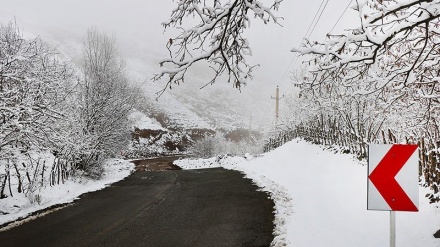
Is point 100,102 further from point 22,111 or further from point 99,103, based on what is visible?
point 22,111

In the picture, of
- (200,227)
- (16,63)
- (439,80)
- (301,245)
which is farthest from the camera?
(16,63)

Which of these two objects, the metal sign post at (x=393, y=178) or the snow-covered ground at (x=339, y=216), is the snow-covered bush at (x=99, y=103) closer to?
the snow-covered ground at (x=339, y=216)

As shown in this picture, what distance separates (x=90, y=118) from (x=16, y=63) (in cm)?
802

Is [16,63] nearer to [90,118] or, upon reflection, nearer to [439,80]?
[90,118]

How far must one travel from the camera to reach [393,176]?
3.59 meters

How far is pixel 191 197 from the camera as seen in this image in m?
10.7

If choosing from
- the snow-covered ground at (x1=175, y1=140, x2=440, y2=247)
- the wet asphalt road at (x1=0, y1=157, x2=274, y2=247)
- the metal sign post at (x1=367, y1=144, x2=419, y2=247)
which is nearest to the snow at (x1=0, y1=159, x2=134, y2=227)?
the wet asphalt road at (x1=0, y1=157, x2=274, y2=247)

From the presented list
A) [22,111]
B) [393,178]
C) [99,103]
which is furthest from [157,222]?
[99,103]

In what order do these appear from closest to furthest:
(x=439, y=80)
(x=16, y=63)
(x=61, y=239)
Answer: (x=439, y=80) < (x=61, y=239) < (x=16, y=63)

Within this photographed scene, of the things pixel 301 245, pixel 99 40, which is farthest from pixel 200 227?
pixel 99 40

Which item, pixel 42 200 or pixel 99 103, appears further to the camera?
pixel 99 103

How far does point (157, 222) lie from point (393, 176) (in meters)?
5.39

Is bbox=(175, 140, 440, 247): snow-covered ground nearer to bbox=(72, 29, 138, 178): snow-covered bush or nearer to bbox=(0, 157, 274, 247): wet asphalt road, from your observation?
bbox=(0, 157, 274, 247): wet asphalt road

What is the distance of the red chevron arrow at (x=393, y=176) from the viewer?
3.56 metres
